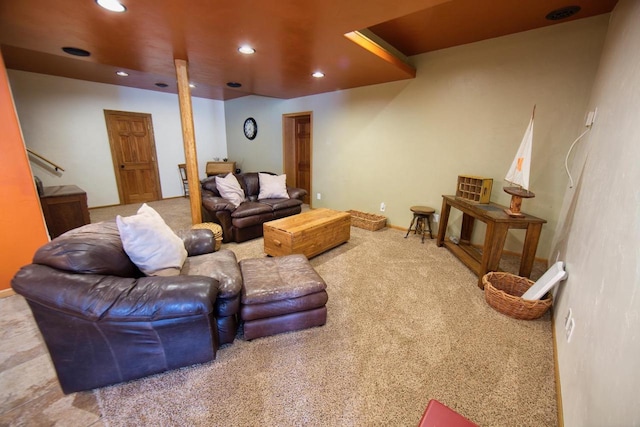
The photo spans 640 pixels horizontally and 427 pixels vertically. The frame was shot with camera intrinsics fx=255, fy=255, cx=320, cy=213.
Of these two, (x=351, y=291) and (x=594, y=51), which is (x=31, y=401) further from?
(x=594, y=51)

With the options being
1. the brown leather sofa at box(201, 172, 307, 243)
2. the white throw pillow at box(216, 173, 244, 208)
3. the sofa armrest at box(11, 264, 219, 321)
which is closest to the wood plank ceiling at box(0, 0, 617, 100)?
the white throw pillow at box(216, 173, 244, 208)

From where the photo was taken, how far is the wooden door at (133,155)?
5.26m

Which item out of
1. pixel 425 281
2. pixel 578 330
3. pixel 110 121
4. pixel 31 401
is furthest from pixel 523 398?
pixel 110 121

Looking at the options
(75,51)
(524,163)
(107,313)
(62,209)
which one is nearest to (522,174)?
(524,163)

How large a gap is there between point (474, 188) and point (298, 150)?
3.75 m

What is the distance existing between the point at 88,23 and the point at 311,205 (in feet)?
13.4

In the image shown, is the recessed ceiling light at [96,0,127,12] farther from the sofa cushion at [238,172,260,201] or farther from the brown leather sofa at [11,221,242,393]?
the sofa cushion at [238,172,260,201]

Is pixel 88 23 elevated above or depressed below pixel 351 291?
above

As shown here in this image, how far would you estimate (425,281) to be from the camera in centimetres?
261

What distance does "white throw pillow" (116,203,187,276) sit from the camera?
5.11ft

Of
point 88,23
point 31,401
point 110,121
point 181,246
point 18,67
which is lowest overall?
point 31,401

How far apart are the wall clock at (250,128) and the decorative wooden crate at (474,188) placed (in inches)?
186

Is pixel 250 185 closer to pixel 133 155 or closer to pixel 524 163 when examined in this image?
pixel 133 155

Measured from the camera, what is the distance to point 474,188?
3.01 meters
